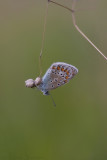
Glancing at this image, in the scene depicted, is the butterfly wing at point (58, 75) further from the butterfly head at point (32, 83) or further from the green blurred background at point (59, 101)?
the green blurred background at point (59, 101)

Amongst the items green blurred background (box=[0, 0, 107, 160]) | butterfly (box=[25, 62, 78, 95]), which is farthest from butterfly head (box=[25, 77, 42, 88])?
green blurred background (box=[0, 0, 107, 160])

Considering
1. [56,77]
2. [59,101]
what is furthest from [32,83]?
[59,101]

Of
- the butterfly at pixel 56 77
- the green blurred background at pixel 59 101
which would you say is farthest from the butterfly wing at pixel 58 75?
the green blurred background at pixel 59 101

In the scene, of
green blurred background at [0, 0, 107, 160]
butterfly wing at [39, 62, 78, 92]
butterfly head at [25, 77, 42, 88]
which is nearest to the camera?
butterfly wing at [39, 62, 78, 92]

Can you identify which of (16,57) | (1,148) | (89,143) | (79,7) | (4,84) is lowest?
(89,143)

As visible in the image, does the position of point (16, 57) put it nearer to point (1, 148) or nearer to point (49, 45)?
point (49, 45)

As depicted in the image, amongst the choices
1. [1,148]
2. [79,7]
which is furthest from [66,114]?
[79,7]

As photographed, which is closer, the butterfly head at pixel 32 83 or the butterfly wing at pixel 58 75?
the butterfly wing at pixel 58 75

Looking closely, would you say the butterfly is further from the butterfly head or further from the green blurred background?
the green blurred background
